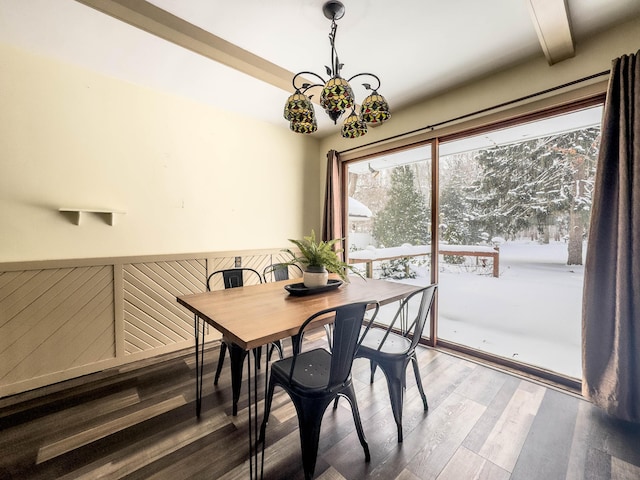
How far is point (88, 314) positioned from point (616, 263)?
400cm

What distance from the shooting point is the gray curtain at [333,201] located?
3.82 metres

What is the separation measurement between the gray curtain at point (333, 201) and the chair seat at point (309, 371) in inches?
89.4

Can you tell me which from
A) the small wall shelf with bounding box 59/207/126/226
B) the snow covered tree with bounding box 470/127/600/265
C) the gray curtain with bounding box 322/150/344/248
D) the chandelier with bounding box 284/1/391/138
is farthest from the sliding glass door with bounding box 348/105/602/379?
the small wall shelf with bounding box 59/207/126/226

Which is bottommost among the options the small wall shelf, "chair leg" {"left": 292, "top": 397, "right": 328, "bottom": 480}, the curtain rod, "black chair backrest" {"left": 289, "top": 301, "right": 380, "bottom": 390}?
"chair leg" {"left": 292, "top": 397, "right": 328, "bottom": 480}

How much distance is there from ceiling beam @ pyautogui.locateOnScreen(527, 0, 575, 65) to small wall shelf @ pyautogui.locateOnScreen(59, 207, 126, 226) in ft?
11.0

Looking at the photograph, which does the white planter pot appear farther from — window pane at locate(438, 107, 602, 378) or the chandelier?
window pane at locate(438, 107, 602, 378)

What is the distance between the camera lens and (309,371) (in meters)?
1.51

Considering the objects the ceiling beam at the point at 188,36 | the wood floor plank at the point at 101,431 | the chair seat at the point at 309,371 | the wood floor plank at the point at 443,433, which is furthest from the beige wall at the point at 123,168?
the wood floor plank at the point at 443,433

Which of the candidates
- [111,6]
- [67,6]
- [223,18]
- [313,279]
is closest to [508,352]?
[313,279]

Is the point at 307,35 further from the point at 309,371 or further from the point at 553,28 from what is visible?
the point at 309,371

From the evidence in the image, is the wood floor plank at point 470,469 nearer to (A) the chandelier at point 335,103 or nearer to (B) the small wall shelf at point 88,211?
(A) the chandelier at point 335,103

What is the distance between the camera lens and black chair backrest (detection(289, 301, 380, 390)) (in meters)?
1.24

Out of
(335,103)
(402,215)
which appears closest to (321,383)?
(335,103)

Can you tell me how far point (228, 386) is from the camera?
7.30 ft
